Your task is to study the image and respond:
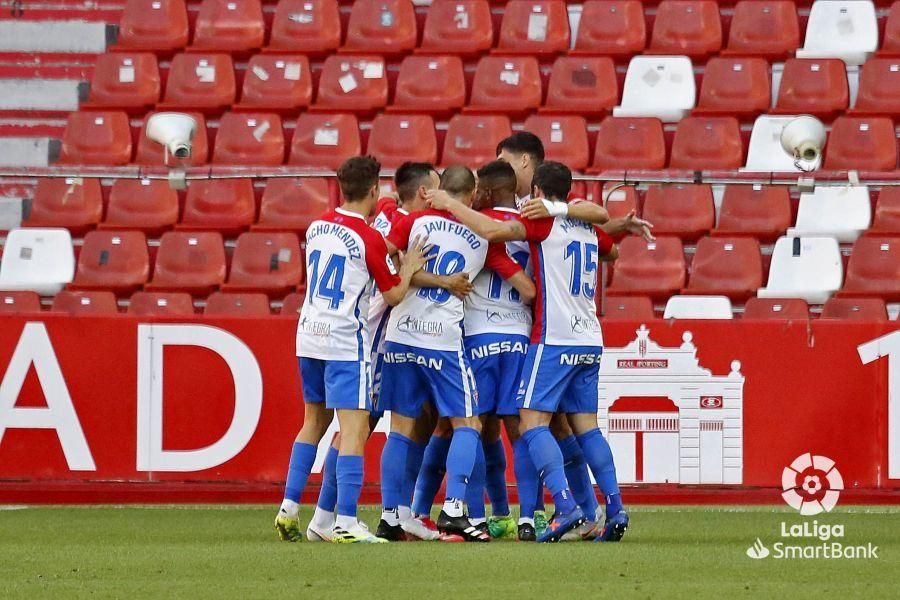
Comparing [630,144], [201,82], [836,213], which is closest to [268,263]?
[201,82]

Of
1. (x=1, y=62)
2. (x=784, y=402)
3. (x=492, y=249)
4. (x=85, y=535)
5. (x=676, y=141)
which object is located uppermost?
(x=1, y=62)

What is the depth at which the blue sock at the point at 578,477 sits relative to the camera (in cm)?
751

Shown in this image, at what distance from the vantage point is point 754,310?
10539mm

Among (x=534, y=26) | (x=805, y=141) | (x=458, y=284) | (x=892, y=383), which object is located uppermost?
(x=534, y=26)

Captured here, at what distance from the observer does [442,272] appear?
734cm

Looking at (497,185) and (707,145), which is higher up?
(707,145)

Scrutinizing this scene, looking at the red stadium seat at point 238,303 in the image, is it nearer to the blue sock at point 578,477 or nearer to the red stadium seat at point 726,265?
the red stadium seat at point 726,265

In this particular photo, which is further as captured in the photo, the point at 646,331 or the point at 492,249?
the point at 646,331

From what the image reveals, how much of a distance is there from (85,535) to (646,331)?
11.0ft

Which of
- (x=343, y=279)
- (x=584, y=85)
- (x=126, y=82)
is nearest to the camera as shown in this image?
(x=343, y=279)

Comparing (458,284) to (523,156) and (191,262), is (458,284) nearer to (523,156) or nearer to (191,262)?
(523,156)

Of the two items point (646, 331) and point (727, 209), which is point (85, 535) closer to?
point (646, 331)

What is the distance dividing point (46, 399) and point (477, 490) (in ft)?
10.3

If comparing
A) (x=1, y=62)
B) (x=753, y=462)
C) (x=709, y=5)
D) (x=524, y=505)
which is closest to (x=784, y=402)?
(x=753, y=462)
